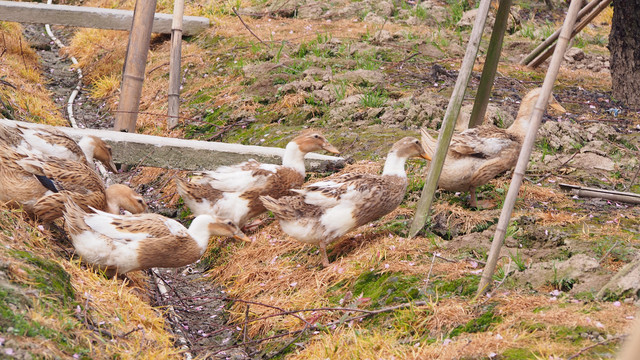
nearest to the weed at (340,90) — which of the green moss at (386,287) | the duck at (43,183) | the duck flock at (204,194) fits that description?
the duck flock at (204,194)

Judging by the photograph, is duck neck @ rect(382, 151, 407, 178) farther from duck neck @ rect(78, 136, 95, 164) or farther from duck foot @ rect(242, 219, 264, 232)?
duck neck @ rect(78, 136, 95, 164)

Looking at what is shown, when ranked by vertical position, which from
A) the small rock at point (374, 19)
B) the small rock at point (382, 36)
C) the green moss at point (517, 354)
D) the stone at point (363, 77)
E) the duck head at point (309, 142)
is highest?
the small rock at point (374, 19)

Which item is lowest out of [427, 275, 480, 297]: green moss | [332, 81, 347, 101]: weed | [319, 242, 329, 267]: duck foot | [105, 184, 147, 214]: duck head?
[319, 242, 329, 267]: duck foot

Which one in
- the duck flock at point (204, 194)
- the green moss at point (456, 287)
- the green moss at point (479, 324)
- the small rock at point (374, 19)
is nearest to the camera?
the green moss at point (479, 324)

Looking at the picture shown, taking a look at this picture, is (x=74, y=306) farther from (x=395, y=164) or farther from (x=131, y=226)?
(x=395, y=164)

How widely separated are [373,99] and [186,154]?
2.37 metres

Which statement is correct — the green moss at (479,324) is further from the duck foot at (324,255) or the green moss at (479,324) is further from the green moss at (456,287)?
the duck foot at (324,255)

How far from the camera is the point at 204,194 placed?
649 centimetres

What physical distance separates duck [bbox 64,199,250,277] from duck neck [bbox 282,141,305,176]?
5.35ft

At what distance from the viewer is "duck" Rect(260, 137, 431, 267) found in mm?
5473

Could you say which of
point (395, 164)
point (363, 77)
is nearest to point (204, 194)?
point (395, 164)

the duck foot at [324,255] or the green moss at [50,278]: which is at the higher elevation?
the green moss at [50,278]

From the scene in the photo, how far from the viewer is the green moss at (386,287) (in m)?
4.65

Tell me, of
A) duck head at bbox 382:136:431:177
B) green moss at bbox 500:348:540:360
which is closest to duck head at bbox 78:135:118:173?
duck head at bbox 382:136:431:177
